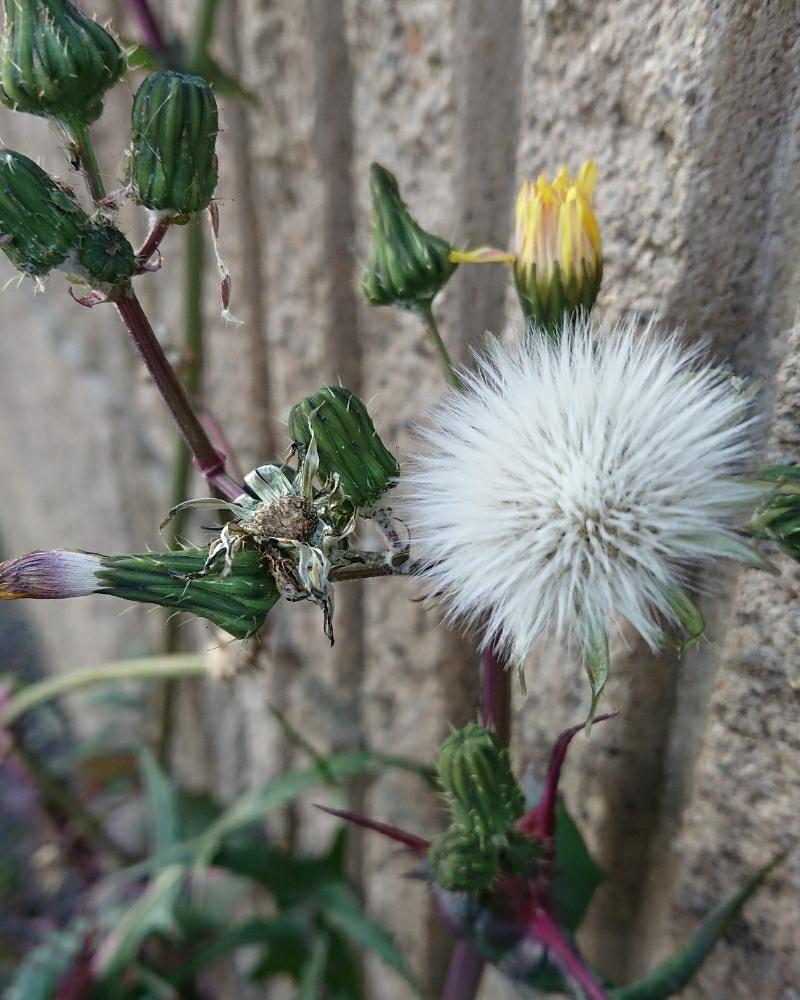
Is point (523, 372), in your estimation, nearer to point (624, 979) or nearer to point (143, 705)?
point (624, 979)

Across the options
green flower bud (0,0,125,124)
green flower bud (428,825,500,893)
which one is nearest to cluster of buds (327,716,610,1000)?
green flower bud (428,825,500,893)

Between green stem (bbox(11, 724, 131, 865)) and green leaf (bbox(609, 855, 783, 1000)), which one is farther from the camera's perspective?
green stem (bbox(11, 724, 131, 865))

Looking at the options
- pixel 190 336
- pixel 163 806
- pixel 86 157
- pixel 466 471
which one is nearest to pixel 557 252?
pixel 466 471

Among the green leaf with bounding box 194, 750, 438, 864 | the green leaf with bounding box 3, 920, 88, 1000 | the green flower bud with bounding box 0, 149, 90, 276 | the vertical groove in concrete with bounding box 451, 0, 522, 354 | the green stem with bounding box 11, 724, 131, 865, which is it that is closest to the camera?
the green flower bud with bounding box 0, 149, 90, 276

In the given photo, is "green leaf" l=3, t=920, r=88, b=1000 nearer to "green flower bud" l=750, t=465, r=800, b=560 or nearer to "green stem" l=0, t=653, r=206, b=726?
"green stem" l=0, t=653, r=206, b=726

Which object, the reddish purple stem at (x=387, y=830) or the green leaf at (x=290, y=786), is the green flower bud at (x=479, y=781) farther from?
the green leaf at (x=290, y=786)

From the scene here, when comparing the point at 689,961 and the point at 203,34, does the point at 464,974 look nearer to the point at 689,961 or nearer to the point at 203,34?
the point at 689,961

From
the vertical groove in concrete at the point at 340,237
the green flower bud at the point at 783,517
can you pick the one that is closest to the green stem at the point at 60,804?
the vertical groove in concrete at the point at 340,237
